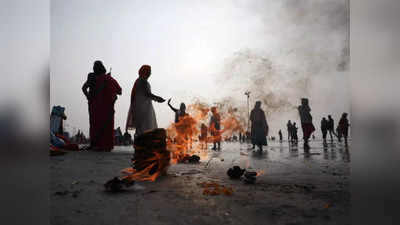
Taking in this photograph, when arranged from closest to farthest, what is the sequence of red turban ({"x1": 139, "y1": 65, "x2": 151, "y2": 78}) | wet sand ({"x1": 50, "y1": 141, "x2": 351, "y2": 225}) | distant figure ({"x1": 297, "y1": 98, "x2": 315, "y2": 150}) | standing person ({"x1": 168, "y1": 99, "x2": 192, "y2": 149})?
wet sand ({"x1": 50, "y1": 141, "x2": 351, "y2": 225}) → standing person ({"x1": 168, "y1": 99, "x2": 192, "y2": 149}) → red turban ({"x1": 139, "y1": 65, "x2": 151, "y2": 78}) → distant figure ({"x1": 297, "y1": 98, "x2": 315, "y2": 150})

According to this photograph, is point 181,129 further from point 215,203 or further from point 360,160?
point 360,160

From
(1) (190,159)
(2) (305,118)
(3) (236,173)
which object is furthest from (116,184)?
(2) (305,118)

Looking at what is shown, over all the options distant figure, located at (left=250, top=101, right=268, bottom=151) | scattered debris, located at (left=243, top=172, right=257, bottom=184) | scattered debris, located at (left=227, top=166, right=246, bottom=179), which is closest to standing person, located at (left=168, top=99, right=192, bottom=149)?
scattered debris, located at (left=227, top=166, right=246, bottom=179)

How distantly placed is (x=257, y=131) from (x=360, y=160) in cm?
717

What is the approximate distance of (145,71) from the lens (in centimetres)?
500

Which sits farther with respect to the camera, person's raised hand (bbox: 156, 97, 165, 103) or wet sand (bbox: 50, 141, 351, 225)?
person's raised hand (bbox: 156, 97, 165, 103)

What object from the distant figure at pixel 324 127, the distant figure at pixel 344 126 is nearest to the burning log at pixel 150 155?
the distant figure at pixel 344 126

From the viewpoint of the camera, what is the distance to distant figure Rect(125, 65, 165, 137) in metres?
5.10

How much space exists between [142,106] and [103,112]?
1982 millimetres

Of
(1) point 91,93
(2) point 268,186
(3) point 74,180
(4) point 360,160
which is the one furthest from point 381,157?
(1) point 91,93

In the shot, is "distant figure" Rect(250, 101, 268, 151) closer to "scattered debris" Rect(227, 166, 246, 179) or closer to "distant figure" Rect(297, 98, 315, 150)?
"distant figure" Rect(297, 98, 315, 150)

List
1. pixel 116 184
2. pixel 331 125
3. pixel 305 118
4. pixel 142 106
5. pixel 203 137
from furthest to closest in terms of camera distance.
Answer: pixel 331 125, pixel 305 118, pixel 203 137, pixel 142 106, pixel 116 184

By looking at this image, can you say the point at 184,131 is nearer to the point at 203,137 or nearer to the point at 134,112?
the point at 134,112

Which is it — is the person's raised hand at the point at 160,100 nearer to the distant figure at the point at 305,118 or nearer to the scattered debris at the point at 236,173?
the scattered debris at the point at 236,173
